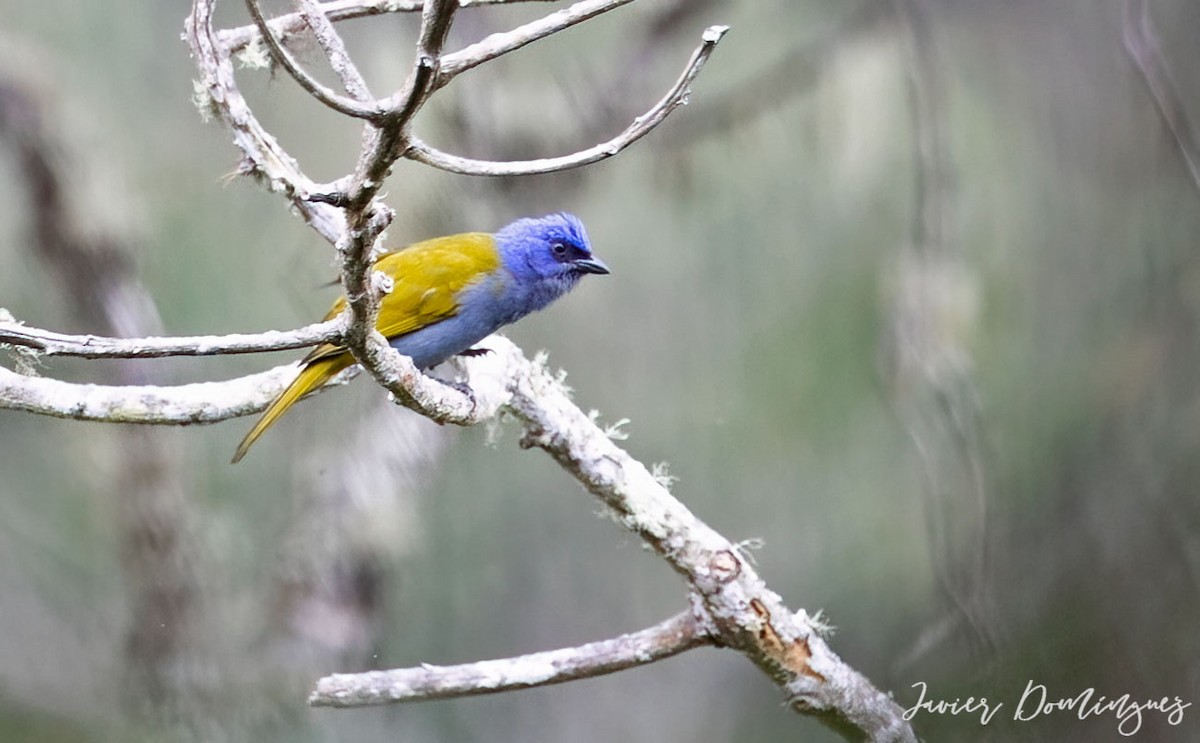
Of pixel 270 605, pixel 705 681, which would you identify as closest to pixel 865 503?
pixel 705 681

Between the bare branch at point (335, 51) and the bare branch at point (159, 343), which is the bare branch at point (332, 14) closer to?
the bare branch at point (335, 51)

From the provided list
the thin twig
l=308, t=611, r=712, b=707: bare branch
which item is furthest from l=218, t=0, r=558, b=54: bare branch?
l=308, t=611, r=712, b=707: bare branch

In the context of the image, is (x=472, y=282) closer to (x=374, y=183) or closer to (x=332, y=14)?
(x=332, y=14)

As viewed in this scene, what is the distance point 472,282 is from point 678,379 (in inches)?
21.0

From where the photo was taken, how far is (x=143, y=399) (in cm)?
188

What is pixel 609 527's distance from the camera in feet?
8.03

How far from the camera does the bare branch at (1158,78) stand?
2.24 meters

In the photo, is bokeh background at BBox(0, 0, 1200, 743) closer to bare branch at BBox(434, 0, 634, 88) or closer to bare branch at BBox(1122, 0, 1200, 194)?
bare branch at BBox(1122, 0, 1200, 194)

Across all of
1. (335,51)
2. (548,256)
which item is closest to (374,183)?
(335,51)

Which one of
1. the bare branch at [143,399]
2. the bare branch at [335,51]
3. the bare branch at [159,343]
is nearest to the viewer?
the bare branch at [159,343]

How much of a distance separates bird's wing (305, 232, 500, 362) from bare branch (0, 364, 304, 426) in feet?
0.68

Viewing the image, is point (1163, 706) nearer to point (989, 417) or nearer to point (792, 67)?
point (989, 417)

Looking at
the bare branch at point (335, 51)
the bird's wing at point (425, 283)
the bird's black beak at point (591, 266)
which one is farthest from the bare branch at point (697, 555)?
the bare branch at point (335, 51)

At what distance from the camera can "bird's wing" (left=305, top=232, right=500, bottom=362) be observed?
7.07 feet
